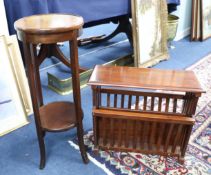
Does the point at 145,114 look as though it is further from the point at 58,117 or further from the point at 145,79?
the point at 58,117

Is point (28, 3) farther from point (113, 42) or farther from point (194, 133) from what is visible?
point (113, 42)

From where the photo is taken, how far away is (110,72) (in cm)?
143

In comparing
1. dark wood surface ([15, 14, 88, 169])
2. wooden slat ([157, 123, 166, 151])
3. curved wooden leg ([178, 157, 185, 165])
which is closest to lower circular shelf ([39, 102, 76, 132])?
dark wood surface ([15, 14, 88, 169])

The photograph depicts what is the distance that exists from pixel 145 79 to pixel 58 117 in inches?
23.4

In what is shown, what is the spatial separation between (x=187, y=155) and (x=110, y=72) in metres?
0.74

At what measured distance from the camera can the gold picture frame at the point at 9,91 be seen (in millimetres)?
1654

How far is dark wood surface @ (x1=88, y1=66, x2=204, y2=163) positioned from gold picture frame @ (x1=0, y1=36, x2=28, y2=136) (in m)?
0.66

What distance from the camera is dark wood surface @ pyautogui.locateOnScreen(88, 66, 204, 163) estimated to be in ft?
4.28

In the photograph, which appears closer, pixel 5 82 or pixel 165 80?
pixel 165 80

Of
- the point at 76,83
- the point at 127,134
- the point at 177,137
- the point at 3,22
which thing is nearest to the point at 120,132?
the point at 127,134

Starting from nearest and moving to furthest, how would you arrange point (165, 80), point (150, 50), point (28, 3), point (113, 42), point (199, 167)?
point (165, 80) < point (199, 167) < point (28, 3) < point (150, 50) < point (113, 42)

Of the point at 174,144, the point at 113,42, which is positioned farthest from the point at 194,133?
the point at 113,42

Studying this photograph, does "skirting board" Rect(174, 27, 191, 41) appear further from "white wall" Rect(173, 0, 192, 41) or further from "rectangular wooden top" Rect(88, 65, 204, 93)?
"rectangular wooden top" Rect(88, 65, 204, 93)

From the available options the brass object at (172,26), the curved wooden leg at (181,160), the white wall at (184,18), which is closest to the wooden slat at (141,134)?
the curved wooden leg at (181,160)
